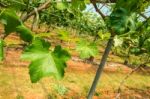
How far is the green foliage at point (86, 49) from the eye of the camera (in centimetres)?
58

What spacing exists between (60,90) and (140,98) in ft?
14.6

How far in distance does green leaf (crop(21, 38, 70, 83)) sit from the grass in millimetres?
10403

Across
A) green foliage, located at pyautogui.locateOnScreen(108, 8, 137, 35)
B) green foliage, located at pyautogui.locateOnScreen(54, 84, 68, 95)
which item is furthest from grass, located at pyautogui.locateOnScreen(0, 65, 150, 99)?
green foliage, located at pyautogui.locateOnScreen(108, 8, 137, 35)

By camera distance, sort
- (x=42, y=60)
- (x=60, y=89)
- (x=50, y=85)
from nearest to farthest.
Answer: (x=42, y=60), (x=60, y=89), (x=50, y=85)

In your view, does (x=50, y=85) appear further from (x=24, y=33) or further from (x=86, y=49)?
A: (x=24, y=33)

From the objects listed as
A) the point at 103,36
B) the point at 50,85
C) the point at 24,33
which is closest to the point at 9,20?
the point at 24,33

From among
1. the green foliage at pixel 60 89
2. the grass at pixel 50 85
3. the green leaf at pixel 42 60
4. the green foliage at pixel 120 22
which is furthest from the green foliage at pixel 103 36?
the green foliage at pixel 60 89

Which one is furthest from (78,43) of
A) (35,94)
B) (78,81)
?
(78,81)

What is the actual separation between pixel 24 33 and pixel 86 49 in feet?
0.52

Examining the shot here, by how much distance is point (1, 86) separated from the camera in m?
11.4

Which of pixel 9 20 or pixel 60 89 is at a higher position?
pixel 9 20

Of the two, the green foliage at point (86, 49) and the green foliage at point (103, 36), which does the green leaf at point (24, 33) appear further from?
the green foliage at point (103, 36)

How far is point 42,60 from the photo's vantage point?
18.6 inches

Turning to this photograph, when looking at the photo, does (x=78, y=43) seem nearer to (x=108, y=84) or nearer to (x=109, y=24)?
(x=109, y=24)
